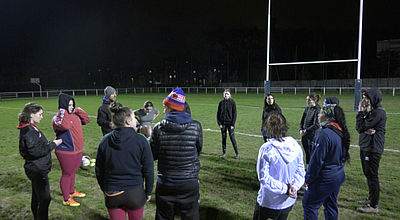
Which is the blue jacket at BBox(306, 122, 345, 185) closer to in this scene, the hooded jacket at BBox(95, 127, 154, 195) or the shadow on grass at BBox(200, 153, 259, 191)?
the hooded jacket at BBox(95, 127, 154, 195)

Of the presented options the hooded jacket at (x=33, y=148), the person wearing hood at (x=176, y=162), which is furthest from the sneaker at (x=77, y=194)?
the person wearing hood at (x=176, y=162)

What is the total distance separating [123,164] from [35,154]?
156 centimetres

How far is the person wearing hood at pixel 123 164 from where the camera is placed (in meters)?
2.70

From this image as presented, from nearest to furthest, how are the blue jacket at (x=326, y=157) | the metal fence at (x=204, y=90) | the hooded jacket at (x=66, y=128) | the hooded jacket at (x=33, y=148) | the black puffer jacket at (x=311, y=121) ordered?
the blue jacket at (x=326, y=157)
the hooded jacket at (x=33, y=148)
the hooded jacket at (x=66, y=128)
the black puffer jacket at (x=311, y=121)
the metal fence at (x=204, y=90)

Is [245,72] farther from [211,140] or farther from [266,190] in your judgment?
[266,190]

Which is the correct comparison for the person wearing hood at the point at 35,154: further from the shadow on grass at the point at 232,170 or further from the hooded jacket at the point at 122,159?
the shadow on grass at the point at 232,170

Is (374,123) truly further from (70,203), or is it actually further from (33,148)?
(70,203)

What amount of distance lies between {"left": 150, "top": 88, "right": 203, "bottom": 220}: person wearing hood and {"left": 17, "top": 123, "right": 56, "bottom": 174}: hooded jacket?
1687 millimetres

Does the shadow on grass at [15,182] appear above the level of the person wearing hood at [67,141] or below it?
below

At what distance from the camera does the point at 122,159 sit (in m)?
2.70

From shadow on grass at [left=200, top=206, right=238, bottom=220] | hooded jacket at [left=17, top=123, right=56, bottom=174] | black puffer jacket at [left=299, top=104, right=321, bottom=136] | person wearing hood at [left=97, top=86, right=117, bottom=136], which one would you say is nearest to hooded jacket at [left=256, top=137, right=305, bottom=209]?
shadow on grass at [left=200, top=206, right=238, bottom=220]

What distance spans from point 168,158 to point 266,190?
3.52 ft

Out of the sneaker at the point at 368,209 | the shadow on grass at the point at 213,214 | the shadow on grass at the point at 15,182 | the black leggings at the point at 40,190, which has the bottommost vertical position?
the shadow on grass at the point at 15,182

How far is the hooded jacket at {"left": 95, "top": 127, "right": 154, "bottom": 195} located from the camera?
2.70m
